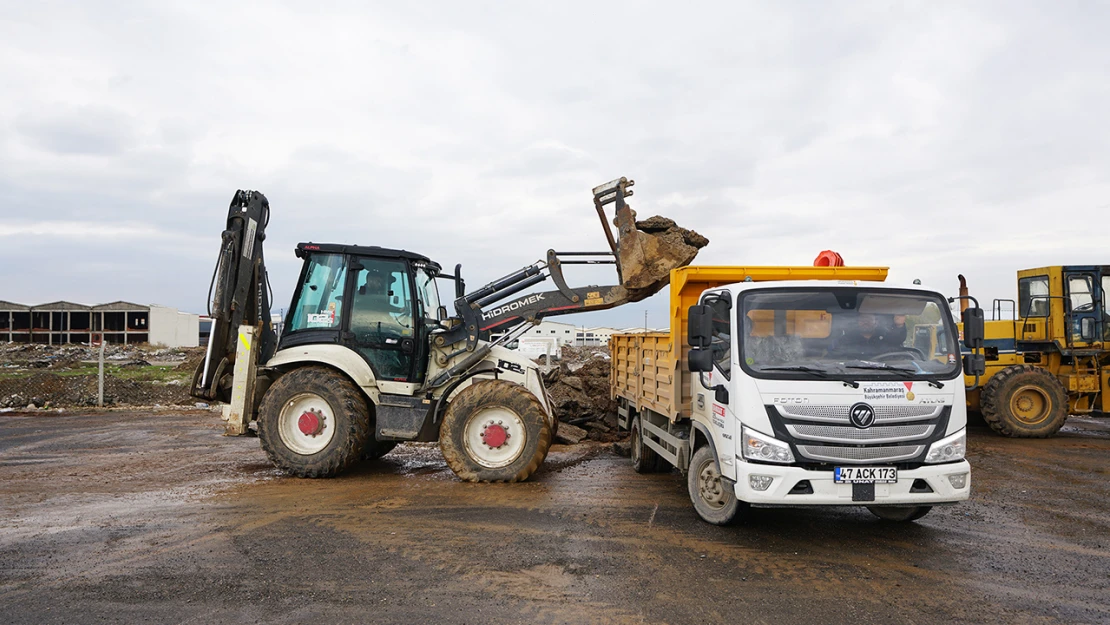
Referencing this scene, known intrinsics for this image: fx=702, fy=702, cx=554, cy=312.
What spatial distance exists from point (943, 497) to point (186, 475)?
8637 mm

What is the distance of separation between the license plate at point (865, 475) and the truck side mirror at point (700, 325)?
4.69ft

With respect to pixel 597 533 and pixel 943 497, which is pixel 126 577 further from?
pixel 943 497

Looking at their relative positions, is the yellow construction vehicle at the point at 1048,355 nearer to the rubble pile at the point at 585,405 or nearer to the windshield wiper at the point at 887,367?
the rubble pile at the point at 585,405

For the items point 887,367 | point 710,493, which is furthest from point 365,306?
point 887,367

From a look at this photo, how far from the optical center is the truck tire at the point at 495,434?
8.46 meters

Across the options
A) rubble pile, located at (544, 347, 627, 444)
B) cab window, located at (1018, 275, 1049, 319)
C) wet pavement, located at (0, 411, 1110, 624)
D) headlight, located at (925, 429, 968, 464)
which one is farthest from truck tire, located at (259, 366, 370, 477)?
cab window, located at (1018, 275, 1049, 319)

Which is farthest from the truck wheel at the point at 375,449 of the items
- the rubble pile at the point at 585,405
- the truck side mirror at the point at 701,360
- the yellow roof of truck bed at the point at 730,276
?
the truck side mirror at the point at 701,360

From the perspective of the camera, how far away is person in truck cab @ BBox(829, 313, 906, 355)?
579 centimetres

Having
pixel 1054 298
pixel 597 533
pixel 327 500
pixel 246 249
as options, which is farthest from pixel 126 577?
pixel 1054 298

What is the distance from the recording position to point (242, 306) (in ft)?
30.0

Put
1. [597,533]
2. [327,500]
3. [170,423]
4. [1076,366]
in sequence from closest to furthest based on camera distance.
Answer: [597,533], [327,500], [1076,366], [170,423]

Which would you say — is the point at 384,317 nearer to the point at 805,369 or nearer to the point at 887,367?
the point at 805,369

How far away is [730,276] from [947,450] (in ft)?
8.20

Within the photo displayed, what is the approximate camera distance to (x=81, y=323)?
52.6 meters
